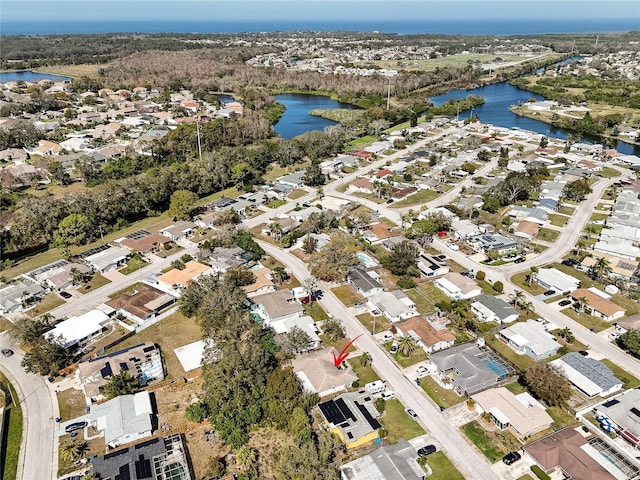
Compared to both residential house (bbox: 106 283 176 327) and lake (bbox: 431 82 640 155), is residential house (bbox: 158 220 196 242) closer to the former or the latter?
residential house (bbox: 106 283 176 327)

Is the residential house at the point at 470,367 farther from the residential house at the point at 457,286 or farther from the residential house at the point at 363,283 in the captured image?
the residential house at the point at 363,283

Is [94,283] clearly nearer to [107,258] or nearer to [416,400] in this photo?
[107,258]

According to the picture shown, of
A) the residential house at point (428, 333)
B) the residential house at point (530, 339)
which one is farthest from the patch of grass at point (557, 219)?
the residential house at point (428, 333)

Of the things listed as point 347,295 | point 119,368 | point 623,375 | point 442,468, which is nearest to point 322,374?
point 442,468

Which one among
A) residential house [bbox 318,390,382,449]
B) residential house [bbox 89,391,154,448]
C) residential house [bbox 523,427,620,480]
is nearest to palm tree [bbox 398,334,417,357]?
residential house [bbox 318,390,382,449]

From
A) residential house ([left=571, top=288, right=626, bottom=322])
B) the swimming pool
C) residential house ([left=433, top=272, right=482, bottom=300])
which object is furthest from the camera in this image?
the swimming pool
